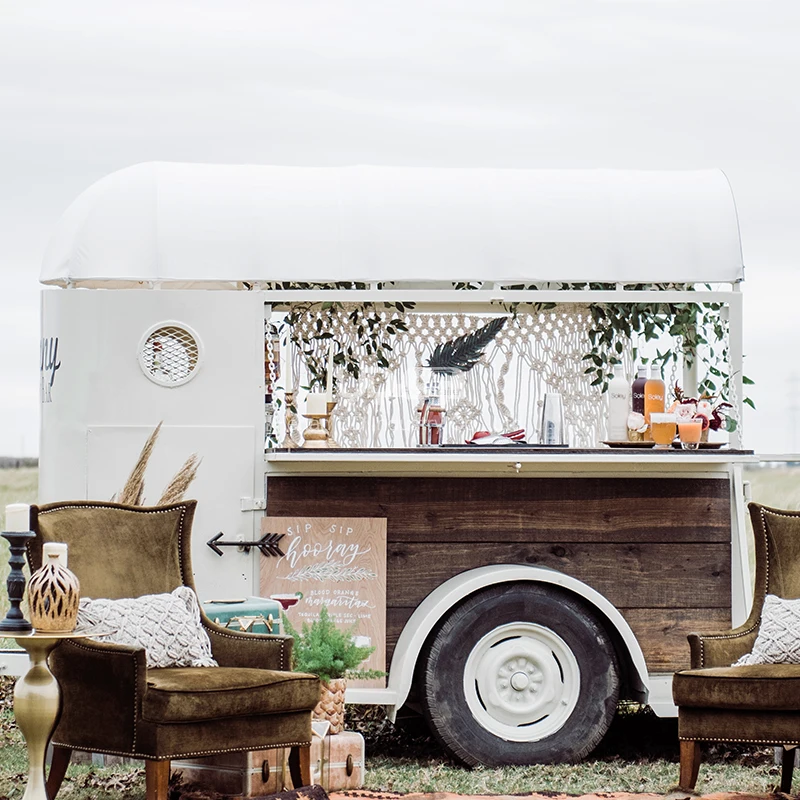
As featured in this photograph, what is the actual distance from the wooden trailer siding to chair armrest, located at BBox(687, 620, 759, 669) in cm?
51

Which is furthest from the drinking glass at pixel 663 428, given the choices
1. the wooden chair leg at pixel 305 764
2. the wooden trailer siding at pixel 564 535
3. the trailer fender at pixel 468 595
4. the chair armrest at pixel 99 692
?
the chair armrest at pixel 99 692

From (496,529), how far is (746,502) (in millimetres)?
1046

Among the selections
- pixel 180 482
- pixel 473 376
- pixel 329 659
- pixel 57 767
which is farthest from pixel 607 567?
pixel 57 767

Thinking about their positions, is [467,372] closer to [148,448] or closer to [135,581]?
[148,448]

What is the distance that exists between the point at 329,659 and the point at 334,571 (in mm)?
508

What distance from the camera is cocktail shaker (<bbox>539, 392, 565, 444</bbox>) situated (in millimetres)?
5484

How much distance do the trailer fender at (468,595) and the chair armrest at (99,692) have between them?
4.17ft

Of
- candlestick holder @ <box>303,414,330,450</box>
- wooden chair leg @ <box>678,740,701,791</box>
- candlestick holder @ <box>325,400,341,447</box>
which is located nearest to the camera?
wooden chair leg @ <box>678,740,701,791</box>

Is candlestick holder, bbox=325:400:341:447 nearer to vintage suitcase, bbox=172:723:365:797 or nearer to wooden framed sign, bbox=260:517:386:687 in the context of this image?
wooden framed sign, bbox=260:517:386:687

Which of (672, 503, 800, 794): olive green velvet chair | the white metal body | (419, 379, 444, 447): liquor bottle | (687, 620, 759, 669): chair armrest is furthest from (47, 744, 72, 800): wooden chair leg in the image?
(687, 620, 759, 669): chair armrest

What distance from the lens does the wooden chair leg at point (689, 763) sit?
15.0 feet

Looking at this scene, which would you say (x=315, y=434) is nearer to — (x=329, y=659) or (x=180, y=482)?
(x=180, y=482)

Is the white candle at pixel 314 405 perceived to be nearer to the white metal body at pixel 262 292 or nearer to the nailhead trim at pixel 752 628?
the white metal body at pixel 262 292

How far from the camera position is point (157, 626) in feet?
15.0
